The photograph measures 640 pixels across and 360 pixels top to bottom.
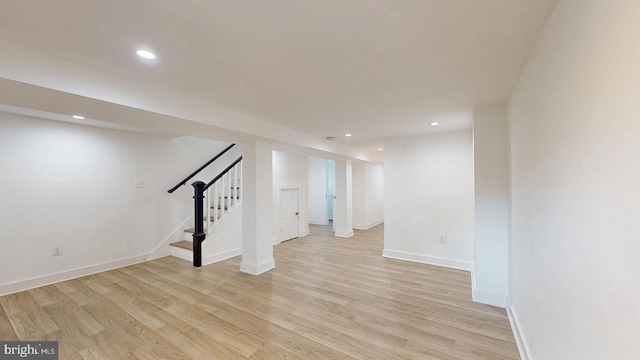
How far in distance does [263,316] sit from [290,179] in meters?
→ 3.99

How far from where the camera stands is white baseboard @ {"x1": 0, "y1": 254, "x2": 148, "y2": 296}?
3.12 metres

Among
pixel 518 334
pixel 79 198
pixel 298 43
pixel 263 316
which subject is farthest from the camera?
pixel 79 198

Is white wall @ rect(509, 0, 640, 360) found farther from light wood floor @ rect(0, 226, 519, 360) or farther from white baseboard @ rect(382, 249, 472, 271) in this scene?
white baseboard @ rect(382, 249, 472, 271)

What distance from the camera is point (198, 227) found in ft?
13.8

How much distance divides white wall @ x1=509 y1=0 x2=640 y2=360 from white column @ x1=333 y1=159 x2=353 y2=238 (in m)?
4.94

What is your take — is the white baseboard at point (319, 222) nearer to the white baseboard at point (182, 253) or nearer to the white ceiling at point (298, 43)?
the white baseboard at point (182, 253)

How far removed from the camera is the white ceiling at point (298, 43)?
128 centimetres

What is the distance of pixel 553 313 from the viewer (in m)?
1.32

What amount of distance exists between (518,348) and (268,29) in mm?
3123

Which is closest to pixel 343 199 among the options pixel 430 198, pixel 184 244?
pixel 430 198

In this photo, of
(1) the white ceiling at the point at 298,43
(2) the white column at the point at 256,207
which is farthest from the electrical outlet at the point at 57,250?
(1) the white ceiling at the point at 298,43

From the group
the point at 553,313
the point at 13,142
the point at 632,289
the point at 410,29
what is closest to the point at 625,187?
the point at 632,289

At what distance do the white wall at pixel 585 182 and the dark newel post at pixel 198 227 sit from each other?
4334 millimetres

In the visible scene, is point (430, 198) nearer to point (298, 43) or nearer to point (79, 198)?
point (298, 43)
